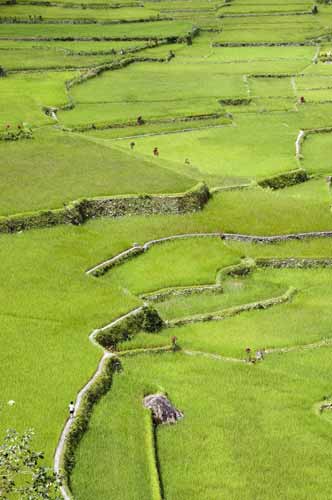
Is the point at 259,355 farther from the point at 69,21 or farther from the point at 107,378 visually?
the point at 69,21

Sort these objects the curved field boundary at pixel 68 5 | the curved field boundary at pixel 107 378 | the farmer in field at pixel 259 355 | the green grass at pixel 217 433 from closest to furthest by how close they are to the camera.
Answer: the curved field boundary at pixel 107 378, the green grass at pixel 217 433, the farmer in field at pixel 259 355, the curved field boundary at pixel 68 5

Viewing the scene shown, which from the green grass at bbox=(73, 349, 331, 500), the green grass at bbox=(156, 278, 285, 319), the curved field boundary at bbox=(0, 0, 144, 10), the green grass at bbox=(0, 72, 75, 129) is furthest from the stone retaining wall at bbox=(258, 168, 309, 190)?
the curved field boundary at bbox=(0, 0, 144, 10)

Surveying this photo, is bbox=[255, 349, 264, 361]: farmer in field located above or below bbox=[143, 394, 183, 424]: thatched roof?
below

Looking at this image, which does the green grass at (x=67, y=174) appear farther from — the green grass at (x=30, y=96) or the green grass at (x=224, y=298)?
the green grass at (x=224, y=298)

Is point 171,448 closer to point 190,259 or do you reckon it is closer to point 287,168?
point 190,259

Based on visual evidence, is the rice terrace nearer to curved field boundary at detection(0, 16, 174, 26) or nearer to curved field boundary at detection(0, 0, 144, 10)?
curved field boundary at detection(0, 16, 174, 26)

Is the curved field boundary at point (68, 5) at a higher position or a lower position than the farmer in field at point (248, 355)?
higher

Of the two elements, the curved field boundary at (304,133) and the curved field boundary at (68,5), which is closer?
the curved field boundary at (304,133)

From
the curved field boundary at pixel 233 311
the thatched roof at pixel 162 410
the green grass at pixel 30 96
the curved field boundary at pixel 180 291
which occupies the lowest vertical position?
the curved field boundary at pixel 233 311

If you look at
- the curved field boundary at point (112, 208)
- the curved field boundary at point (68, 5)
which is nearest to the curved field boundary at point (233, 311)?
the curved field boundary at point (112, 208)
